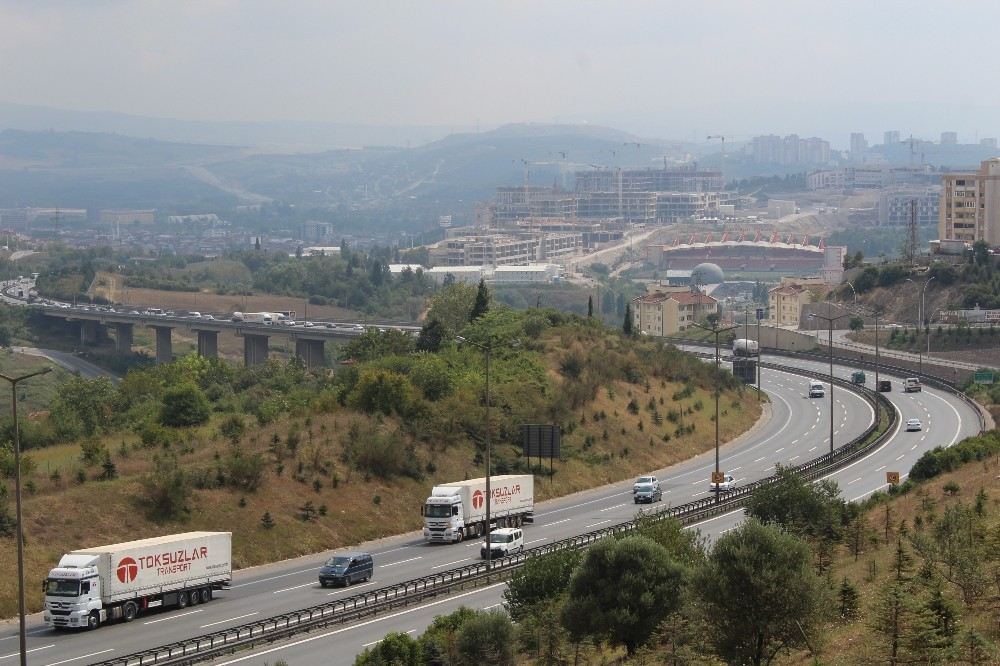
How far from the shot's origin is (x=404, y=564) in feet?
161

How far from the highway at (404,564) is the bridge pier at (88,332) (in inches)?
3502

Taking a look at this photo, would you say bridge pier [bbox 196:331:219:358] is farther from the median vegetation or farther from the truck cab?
the truck cab

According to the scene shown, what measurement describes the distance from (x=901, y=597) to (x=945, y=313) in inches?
4124

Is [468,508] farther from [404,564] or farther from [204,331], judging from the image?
[204,331]

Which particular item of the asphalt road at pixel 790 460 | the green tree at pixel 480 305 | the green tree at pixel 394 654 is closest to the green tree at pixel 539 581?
the asphalt road at pixel 790 460

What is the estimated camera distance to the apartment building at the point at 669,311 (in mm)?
157125

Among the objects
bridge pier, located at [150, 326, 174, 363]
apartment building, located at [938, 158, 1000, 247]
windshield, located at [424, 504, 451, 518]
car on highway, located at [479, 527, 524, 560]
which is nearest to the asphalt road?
car on highway, located at [479, 527, 524, 560]

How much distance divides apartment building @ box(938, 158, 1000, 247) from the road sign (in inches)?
1887

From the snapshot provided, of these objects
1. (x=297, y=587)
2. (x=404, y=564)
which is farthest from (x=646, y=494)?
(x=297, y=587)

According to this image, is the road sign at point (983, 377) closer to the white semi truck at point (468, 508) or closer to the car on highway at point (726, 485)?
the car on highway at point (726, 485)

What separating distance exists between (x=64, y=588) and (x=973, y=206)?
128684 millimetres

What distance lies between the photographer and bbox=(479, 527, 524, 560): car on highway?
48531mm

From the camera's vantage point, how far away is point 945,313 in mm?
125875

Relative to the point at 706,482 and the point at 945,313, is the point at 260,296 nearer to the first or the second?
the point at 945,313
